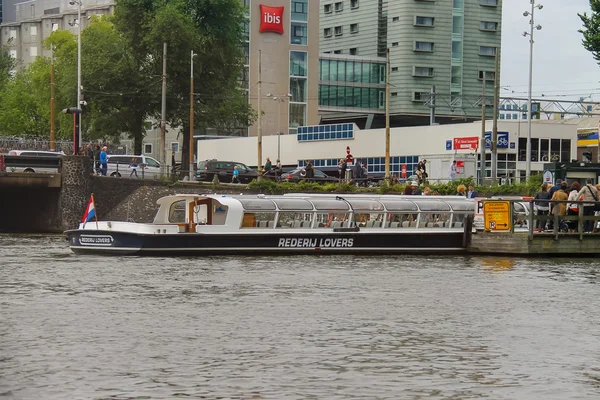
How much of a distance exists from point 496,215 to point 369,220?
4.24 meters

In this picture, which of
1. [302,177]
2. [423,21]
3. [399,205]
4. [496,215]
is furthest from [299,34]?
[496,215]

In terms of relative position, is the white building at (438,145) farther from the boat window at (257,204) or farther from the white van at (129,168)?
the boat window at (257,204)

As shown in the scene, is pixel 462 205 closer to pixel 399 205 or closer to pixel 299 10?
pixel 399 205

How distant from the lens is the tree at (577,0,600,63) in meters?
50.0

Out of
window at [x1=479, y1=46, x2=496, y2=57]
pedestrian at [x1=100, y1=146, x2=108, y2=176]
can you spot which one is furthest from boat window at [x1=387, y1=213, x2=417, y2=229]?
window at [x1=479, y1=46, x2=496, y2=57]

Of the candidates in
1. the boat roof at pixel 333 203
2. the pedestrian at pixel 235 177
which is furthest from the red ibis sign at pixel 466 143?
the boat roof at pixel 333 203

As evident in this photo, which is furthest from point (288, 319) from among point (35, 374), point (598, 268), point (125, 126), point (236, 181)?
point (125, 126)

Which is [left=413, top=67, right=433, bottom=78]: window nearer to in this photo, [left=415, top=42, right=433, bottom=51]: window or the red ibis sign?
[left=415, top=42, right=433, bottom=51]: window

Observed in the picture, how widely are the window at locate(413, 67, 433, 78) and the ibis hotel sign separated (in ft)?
45.4

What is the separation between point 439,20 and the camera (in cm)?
11356

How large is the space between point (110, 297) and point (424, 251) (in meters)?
17.6

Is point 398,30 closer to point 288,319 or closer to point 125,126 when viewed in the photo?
point 125,126

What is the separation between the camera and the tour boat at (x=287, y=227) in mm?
36406

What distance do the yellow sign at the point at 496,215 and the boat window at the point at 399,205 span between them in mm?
2517
